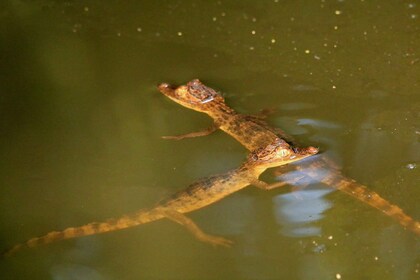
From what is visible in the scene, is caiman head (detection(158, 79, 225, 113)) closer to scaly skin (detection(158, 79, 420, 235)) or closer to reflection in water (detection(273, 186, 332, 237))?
scaly skin (detection(158, 79, 420, 235))

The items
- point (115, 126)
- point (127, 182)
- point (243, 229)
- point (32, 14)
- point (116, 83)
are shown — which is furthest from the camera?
point (32, 14)

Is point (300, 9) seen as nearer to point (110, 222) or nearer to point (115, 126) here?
point (115, 126)

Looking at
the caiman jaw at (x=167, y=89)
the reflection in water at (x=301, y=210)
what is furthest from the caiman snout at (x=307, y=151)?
the caiman jaw at (x=167, y=89)

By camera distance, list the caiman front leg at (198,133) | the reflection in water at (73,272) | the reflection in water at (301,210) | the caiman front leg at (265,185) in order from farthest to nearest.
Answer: the caiman front leg at (198,133) → the caiman front leg at (265,185) → the reflection in water at (301,210) → the reflection in water at (73,272)

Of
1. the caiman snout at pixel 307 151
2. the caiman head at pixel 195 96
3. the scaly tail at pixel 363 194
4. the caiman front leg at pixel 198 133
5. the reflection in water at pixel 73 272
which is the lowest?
the reflection in water at pixel 73 272

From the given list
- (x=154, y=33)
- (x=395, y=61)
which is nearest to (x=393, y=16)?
(x=395, y=61)

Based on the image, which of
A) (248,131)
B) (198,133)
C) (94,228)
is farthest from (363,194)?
(94,228)

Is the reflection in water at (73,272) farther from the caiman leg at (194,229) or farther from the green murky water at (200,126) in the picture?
the caiman leg at (194,229)
